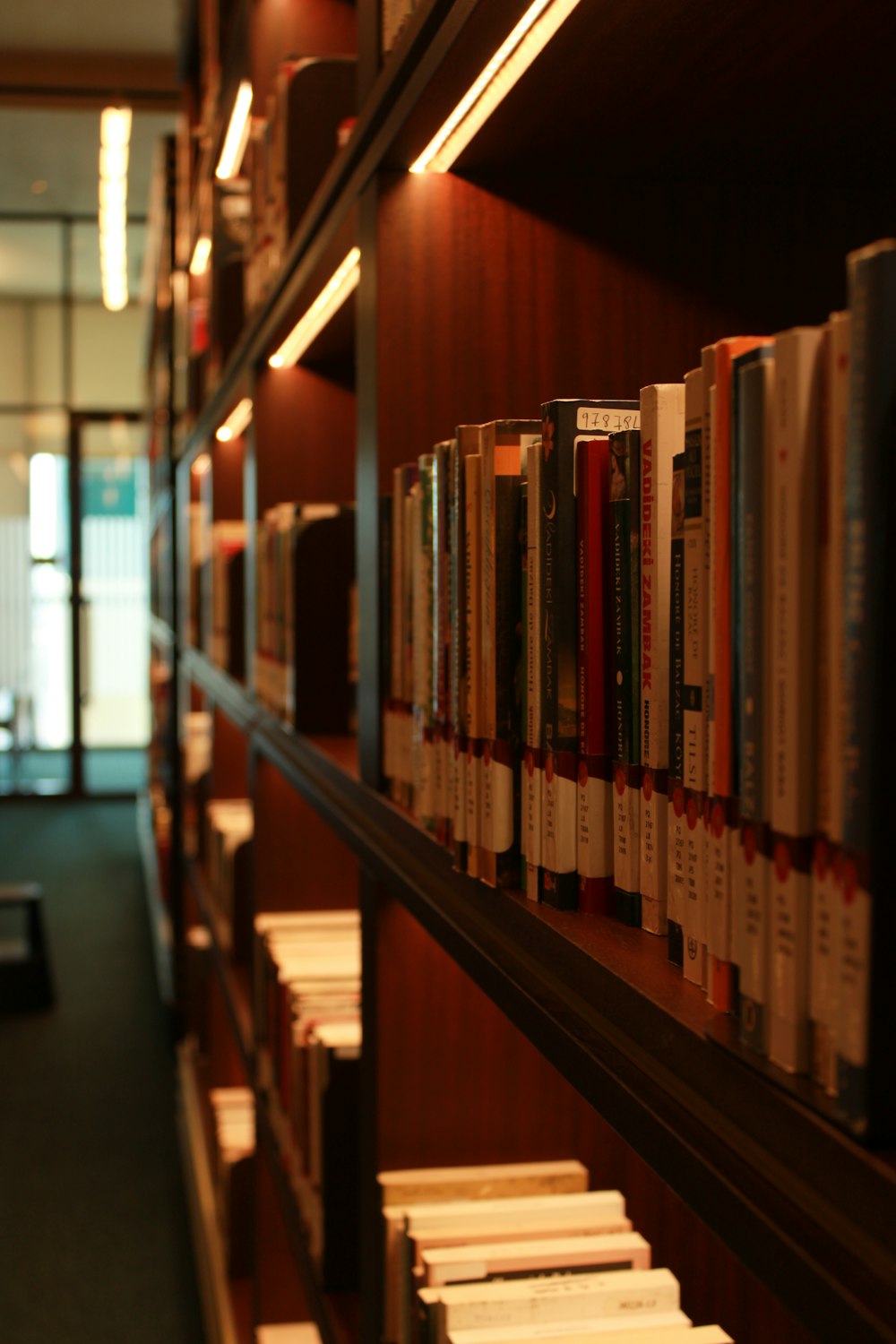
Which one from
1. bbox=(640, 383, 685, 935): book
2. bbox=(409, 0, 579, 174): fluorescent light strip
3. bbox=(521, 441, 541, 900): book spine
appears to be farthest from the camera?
bbox=(409, 0, 579, 174): fluorescent light strip

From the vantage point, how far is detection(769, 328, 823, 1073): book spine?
46cm

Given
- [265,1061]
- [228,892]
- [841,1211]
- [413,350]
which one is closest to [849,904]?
[841,1211]

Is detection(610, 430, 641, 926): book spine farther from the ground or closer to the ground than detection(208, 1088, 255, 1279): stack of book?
farther from the ground

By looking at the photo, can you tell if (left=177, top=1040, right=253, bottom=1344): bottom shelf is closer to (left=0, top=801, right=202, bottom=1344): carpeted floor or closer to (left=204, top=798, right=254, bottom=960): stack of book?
(left=0, top=801, right=202, bottom=1344): carpeted floor

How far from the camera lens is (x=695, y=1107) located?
54 cm

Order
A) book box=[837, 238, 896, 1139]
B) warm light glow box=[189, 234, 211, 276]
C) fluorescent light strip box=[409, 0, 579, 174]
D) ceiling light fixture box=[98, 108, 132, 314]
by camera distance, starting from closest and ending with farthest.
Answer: book box=[837, 238, 896, 1139] < fluorescent light strip box=[409, 0, 579, 174] < warm light glow box=[189, 234, 211, 276] < ceiling light fixture box=[98, 108, 132, 314]

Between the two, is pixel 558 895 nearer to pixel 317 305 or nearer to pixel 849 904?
pixel 849 904

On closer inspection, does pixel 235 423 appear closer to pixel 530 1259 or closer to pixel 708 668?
pixel 530 1259

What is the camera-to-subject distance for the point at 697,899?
596mm

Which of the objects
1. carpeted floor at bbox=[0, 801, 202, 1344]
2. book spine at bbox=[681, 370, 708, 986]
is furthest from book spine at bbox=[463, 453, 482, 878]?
carpeted floor at bbox=[0, 801, 202, 1344]

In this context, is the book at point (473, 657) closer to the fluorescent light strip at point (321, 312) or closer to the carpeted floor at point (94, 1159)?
the fluorescent light strip at point (321, 312)

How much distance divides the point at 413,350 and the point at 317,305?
1.92 feet

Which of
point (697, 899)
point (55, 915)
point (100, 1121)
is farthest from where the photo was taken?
point (55, 915)

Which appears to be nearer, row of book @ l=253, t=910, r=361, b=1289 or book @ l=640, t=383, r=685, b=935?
book @ l=640, t=383, r=685, b=935
